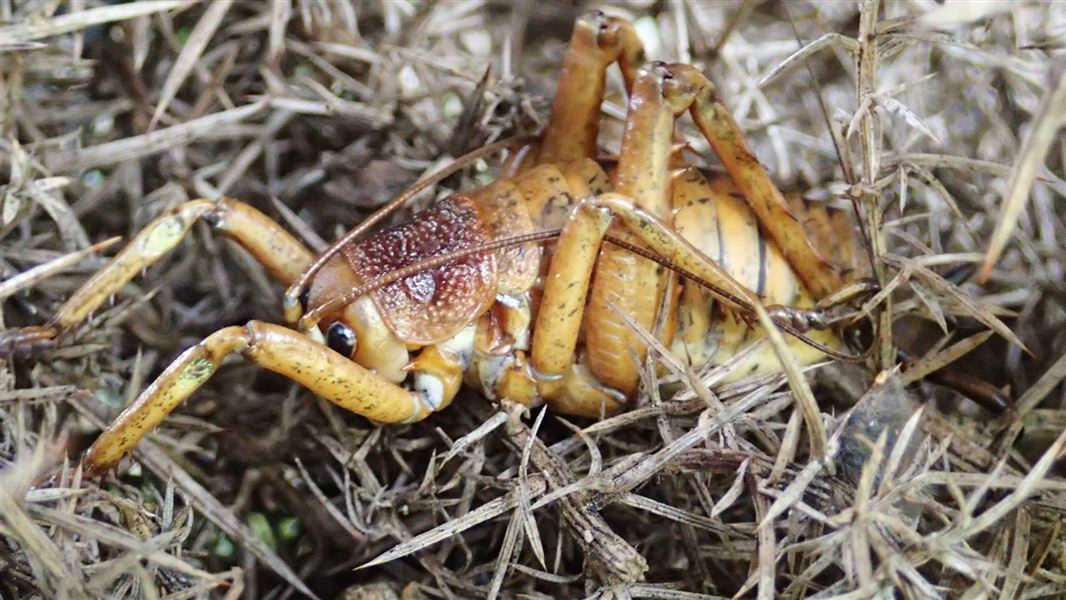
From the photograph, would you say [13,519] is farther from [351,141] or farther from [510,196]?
[351,141]

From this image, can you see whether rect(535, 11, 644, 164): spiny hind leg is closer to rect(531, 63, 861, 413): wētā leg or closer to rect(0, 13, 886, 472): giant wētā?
rect(0, 13, 886, 472): giant wētā

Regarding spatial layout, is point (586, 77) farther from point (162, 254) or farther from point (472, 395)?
point (162, 254)

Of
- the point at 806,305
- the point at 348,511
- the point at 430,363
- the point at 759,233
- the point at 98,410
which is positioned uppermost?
the point at 759,233

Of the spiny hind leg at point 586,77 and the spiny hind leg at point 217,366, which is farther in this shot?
the spiny hind leg at point 586,77

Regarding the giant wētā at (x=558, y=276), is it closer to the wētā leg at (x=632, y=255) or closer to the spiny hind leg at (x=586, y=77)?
the wētā leg at (x=632, y=255)

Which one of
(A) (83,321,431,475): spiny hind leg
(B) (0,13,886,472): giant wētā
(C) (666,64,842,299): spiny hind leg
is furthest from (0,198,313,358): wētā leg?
(C) (666,64,842,299): spiny hind leg

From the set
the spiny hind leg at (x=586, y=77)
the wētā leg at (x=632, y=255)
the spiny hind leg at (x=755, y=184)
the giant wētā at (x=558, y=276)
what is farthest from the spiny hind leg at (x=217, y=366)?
A: the spiny hind leg at (x=755, y=184)

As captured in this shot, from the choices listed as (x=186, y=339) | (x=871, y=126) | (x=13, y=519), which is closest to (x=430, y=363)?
(x=186, y=339)
